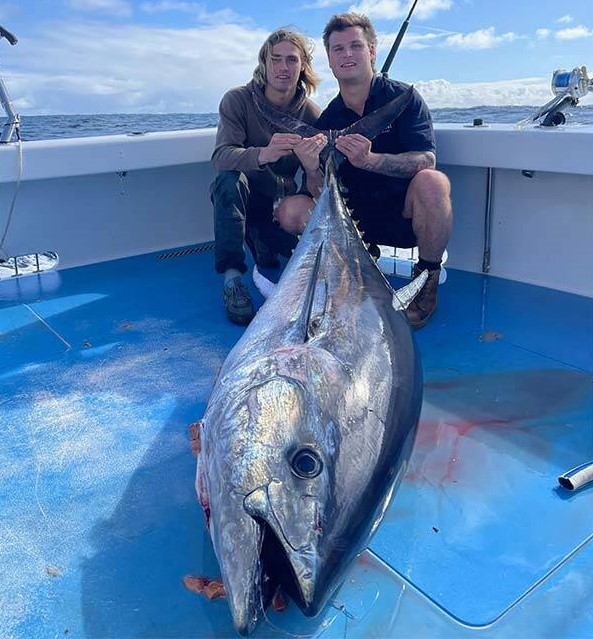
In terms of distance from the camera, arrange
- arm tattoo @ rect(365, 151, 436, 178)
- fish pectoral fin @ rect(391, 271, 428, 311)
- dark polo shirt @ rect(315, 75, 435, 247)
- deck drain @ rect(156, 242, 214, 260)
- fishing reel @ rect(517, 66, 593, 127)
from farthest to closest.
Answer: deck drain @ rect(156, 242, 214, 260), fishing reel @ rect(517, 66, 593, 127), dark polo shirt @ rect(315, 75, 435, 247), arm tattoo @ rect(365, 151, 436, 178), fish pectoral fin @ rect(391, 271, 428, 311)

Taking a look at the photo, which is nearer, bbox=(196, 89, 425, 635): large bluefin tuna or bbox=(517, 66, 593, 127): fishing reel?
bbox=(196, 89, 425, 635): large bluefin tuna

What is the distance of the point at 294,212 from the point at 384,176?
1.45ft

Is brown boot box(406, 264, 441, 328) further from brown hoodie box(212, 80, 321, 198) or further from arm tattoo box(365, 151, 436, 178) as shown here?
brown hoodie box(212, 80, 321, 198)

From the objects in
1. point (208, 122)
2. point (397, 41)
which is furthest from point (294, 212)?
point (208, 122)

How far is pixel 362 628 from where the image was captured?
126 centimetres

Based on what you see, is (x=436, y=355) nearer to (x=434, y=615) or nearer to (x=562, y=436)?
(x=562, y=436)

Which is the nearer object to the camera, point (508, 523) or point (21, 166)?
point (508, 523)

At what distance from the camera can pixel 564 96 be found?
3.11m

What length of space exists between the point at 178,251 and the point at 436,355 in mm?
2012

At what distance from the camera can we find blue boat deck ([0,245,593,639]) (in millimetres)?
1305

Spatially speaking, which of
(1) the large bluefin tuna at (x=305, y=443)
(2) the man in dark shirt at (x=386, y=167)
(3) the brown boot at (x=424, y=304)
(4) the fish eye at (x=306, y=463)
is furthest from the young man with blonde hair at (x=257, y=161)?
(4) the fish eye at (x=306, y=463)

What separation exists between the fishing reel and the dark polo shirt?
0.65 meters

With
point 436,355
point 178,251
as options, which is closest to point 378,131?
point 436,355

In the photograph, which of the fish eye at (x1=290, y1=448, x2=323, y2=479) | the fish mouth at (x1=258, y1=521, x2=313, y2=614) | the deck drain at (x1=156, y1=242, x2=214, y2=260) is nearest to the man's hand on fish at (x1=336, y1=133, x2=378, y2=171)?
the deck drain at (x1=156, y1=242, x2=214, y2=260)
